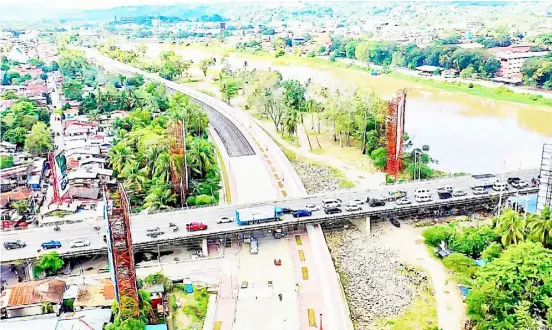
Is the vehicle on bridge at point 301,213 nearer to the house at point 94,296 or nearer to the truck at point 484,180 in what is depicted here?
the house at point 94,296

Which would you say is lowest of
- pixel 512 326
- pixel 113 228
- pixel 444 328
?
pixel 444 328

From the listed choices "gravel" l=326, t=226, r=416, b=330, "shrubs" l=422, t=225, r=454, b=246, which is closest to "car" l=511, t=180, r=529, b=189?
"shrubs" l=422, t=225, r=454, b=246

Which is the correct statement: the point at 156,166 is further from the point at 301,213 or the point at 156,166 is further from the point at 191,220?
the point at 301,213

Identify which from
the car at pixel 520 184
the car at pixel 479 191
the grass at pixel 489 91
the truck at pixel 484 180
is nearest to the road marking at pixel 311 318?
the car at pixel 479 191

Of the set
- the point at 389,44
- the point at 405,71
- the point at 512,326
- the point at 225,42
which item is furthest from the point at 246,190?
the point at 225,42

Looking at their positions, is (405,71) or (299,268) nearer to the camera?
(299,268)

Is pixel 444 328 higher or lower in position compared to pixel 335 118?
lower

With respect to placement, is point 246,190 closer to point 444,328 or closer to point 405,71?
point 444,328

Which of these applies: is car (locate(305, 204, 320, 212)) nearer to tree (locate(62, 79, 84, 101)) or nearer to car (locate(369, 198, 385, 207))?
car (locate(369, 198, 385, 207))
